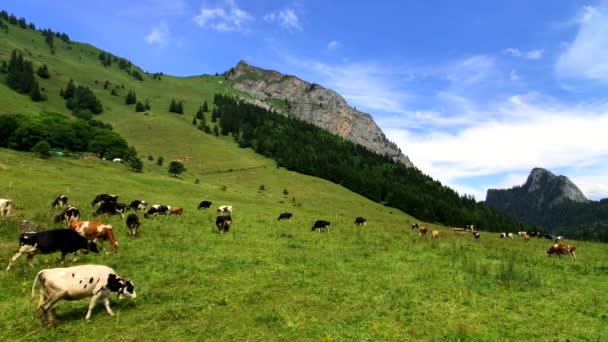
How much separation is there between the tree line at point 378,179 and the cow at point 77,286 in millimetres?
114614

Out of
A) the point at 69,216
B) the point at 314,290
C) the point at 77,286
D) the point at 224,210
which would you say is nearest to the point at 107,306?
the point at 77,286

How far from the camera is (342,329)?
41.3 feet

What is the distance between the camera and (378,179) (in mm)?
A: 155500

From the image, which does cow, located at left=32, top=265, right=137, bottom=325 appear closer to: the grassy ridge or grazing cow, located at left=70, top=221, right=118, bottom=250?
the grassy ridge

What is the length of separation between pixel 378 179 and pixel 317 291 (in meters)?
142

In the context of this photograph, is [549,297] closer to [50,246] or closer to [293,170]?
[50,246]

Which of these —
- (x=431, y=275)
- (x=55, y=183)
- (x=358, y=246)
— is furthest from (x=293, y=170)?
(x=431, y=275)

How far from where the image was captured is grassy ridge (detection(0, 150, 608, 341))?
40.8ft

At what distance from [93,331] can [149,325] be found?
5.24ft

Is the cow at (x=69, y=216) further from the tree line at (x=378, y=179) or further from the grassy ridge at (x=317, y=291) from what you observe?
the tree line at (x=378, y=179)

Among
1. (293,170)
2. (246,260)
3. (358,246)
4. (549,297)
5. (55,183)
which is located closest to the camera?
(549,297)

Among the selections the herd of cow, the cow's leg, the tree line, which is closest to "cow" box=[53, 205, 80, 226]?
the herd of cow

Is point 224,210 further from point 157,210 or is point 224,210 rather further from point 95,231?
point 95,231

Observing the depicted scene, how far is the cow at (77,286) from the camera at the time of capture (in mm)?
12008
